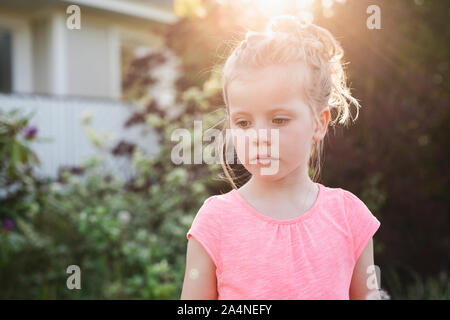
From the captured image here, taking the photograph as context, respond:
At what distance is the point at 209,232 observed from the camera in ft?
4.17

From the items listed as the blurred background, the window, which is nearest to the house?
the window

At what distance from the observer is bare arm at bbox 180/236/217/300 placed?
1.26 metres

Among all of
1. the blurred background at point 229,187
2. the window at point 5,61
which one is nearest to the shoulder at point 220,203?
the blurred background at point 229,187

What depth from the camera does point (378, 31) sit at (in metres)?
3.76

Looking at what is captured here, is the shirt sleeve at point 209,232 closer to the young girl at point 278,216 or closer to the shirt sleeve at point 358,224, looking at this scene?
the young girl at point 278,216

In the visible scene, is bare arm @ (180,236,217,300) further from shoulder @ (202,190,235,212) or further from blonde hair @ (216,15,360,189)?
blonde hair @ (216,15,360,189)

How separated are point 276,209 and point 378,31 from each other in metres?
2.85

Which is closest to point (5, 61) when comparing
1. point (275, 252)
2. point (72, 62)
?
point (72, 62)

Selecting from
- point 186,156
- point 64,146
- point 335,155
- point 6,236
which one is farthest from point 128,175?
point 335,155

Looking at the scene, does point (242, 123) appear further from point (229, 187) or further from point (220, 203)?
point (229, 187)

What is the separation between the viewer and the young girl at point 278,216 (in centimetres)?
125

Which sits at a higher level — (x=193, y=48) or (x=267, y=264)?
(x=193, y=48)

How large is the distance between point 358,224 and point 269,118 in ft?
1.26
